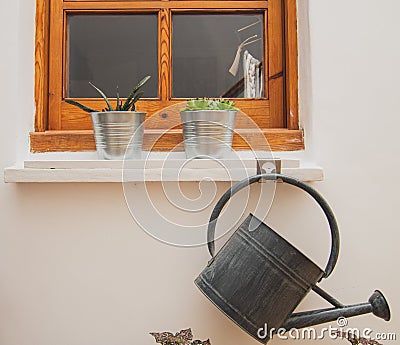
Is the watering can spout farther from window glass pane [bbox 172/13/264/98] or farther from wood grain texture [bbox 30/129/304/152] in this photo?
window glass pane [bbox 172/13/264/98]

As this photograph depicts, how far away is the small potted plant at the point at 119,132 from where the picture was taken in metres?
1.10

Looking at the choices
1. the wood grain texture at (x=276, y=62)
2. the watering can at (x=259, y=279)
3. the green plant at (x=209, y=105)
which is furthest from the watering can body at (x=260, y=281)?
the wood grain texture at (x=276, y=62)

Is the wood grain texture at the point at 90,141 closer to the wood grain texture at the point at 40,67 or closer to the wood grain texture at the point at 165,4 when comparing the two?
the wood grain texture at the point at 40,67

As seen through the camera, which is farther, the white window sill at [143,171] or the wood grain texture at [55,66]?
the wood grain texture at [55,66]

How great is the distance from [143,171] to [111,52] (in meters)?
0.39

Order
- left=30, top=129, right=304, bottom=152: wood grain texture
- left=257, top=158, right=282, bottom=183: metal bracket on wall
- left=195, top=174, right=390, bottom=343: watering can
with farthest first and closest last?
left=30, top=129, right=304, bottom=152: wood grain texture → left=257, top=158, right=282, bottom=183: metal bracket on wall → left=195, top=174, right=390, bottom=343: watering can

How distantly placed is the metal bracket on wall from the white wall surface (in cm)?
7

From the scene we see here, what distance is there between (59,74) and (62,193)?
0.32m

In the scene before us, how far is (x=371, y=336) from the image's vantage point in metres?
1.11

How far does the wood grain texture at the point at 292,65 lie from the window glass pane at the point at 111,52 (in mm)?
326

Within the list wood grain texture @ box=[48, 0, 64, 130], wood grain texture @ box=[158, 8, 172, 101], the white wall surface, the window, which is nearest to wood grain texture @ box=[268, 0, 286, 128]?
→ the window

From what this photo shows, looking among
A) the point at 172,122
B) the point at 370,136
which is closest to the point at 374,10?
the point at 370,136

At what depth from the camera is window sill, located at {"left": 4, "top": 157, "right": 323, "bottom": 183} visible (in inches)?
42.5

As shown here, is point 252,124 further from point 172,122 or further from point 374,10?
point 374,10
